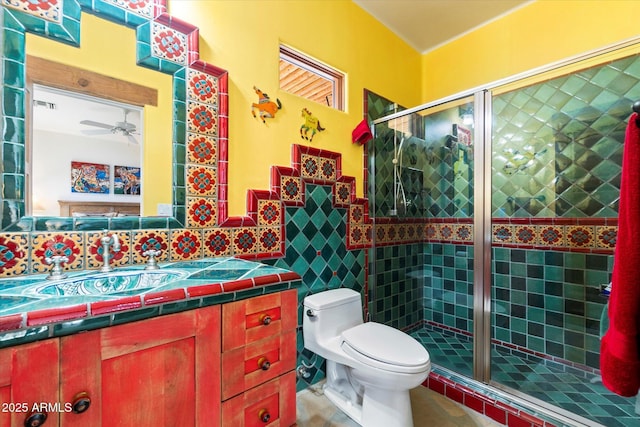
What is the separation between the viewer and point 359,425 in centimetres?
154

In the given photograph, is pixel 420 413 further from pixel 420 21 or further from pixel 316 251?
pixel 420 21

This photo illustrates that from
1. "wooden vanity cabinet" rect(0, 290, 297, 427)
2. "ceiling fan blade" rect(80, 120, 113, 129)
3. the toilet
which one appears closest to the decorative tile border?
the toilet

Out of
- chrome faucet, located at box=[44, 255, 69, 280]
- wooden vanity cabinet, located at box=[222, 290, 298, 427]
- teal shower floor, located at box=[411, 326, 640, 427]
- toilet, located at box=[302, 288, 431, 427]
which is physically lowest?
teal shower floor, located at box=[411, 326, 640, 427]

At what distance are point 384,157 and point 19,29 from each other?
208 cm

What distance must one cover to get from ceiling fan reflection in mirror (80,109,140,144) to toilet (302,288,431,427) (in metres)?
1.24

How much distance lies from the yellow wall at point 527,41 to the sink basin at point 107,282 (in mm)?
2448

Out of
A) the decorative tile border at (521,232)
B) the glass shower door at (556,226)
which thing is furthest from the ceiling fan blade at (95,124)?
the glass shower door at (556,226)

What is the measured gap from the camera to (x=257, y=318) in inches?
39.4

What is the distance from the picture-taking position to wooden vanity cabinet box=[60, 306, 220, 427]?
0.69 meters

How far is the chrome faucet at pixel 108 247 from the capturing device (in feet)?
3.80

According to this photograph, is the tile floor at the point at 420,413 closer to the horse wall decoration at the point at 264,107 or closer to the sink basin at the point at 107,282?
the sink basin at the point at 107,282

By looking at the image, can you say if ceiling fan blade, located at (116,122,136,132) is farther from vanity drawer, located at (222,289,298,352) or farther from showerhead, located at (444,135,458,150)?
showerhead, located at (444,135,458,150)

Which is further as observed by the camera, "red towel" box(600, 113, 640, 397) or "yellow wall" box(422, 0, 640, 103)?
"yellow wall" box(422, 0, 640, 103)

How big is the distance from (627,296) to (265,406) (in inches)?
43.1
